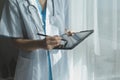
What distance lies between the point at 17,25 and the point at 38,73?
25 cm

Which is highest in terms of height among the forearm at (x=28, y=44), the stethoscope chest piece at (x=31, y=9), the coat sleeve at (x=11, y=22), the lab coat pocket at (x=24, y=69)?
the stethoscope chest piece at (x=31, y=9)

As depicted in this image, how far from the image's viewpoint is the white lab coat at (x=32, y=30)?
107 centimetres

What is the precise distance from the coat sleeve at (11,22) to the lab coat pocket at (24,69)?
13 centimetres

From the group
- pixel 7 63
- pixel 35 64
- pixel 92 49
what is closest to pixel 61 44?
pixel 35 64

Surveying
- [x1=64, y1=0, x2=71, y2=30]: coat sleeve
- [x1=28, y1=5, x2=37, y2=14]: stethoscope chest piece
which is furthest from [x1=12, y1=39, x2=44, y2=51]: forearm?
[x1=64, y1=0, x2=71, y2=30]: coat sleeve

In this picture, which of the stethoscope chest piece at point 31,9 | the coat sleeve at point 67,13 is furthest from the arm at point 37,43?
the coat sleeve at point 67,13

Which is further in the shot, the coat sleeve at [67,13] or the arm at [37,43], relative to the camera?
the coat sleeve at [67,13]

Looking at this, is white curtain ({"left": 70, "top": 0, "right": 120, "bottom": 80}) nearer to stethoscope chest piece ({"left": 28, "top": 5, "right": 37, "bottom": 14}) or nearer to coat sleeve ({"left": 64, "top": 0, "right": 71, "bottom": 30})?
coat sleeve ({"left": 64, "top": 0, "right": 71, "bottom": 30})

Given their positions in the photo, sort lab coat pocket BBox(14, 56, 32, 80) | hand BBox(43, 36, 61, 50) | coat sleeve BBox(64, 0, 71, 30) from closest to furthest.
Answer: hand BBox(43, 36, 61, 50)
lab coat pocket BBox(14, 56, 32, 80)
coat sleeve BBox(64, 0, 71, 30)

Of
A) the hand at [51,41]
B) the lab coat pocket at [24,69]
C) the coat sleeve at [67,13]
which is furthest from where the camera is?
the coat sleeve at [67,13]

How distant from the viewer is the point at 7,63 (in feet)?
4.94

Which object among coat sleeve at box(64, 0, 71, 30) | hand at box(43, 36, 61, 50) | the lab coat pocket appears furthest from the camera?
coat sleeve at box(64, 0, 71, 30)

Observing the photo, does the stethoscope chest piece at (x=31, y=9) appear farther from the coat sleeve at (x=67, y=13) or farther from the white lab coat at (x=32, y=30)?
the coat sleeve at (x=67, y=13)

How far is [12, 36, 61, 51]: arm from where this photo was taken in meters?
0.99
